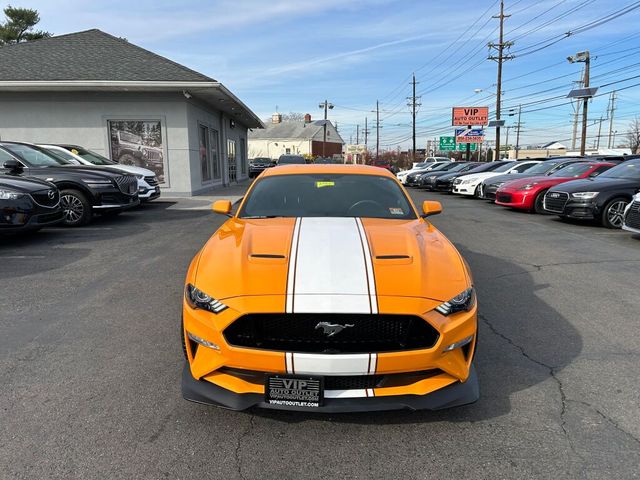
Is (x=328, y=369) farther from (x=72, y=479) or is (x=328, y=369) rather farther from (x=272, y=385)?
(x=72, y=479)

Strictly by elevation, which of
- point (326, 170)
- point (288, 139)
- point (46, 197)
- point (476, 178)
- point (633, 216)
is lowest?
point (633, 216)

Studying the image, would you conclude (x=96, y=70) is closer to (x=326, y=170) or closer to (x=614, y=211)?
(x=326, y=170)

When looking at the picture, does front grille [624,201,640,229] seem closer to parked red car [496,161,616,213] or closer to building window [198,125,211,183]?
parked red car [496,161,616,213]

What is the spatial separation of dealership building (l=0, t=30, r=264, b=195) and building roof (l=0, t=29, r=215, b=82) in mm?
34

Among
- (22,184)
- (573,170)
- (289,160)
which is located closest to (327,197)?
(22,184)

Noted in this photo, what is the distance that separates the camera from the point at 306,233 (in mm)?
3250

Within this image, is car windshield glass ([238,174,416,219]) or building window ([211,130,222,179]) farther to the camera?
building window ([211,130,222,179])

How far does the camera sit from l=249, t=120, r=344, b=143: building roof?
257 ft

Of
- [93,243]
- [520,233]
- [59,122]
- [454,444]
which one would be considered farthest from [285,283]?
[59,122]

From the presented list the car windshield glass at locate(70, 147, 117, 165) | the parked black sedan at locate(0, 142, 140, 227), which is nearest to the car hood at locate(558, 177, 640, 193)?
the parked black sedan at locate(0, 142, 140, 227)

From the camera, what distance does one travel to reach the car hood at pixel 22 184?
7.09m

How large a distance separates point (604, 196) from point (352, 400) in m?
9.72

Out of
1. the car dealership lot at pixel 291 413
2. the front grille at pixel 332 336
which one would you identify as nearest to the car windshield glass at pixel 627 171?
the car dealership lot at pixel 291 413

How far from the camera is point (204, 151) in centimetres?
1856
